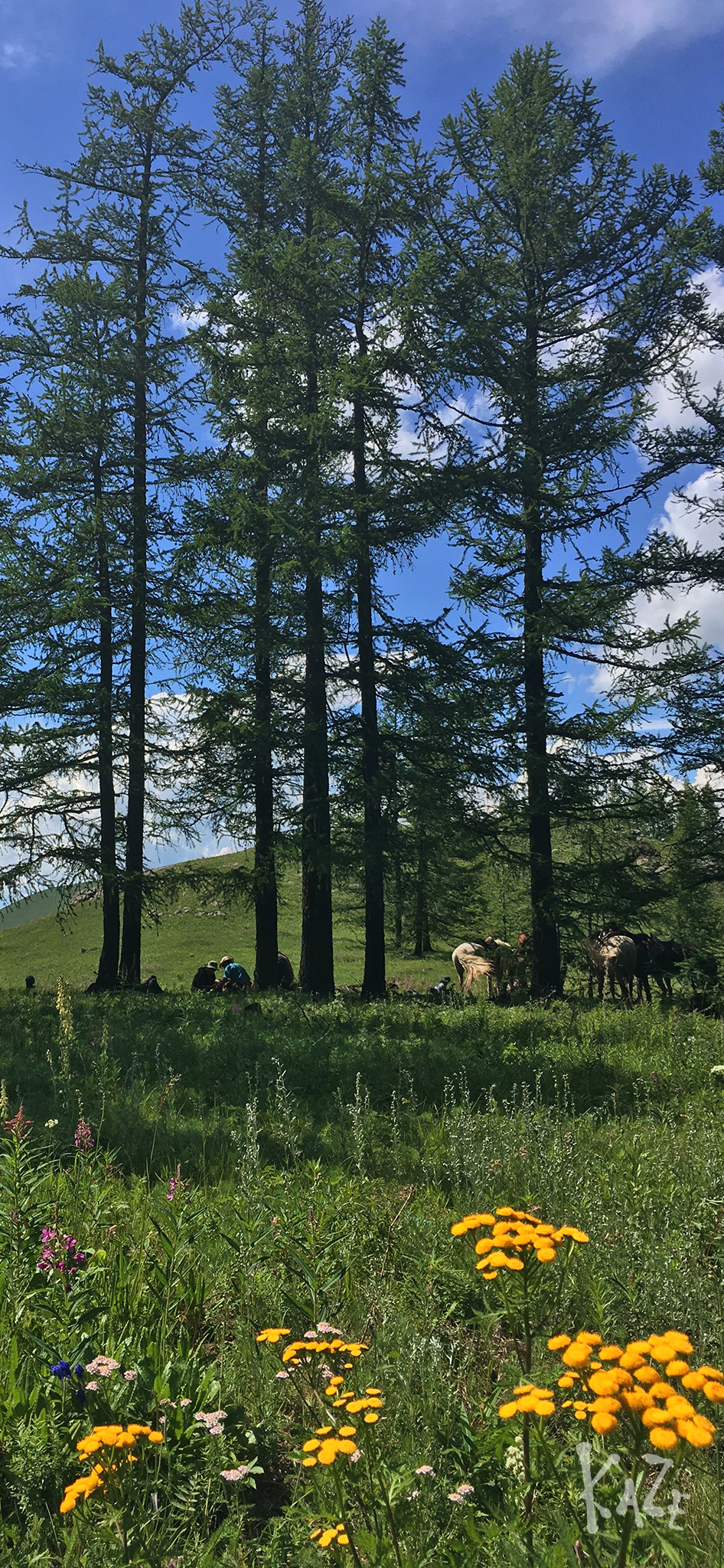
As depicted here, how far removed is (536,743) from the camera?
16766mm

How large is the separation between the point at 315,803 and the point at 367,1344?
12.3 metres

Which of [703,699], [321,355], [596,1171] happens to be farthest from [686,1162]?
[321,355]

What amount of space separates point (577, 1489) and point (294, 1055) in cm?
642

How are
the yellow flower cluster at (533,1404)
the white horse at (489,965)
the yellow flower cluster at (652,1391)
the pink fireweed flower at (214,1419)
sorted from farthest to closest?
the white horse at (489,965)
the pink fireweed flower at (214,1419)
the yellow flower cluster at (533,1404)
the yellow flower cluster at (652,1391)

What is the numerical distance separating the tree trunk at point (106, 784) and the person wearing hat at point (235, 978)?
2376mm

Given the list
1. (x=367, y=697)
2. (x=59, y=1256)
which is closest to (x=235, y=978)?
(x=367, y=697)

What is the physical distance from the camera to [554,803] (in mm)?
16719

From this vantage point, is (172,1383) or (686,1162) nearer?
(172,1383)

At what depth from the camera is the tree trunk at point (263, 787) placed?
16.2 m

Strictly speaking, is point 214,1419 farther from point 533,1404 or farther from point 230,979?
point 230,979

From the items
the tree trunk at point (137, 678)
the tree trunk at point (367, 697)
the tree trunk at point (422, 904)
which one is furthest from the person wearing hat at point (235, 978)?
the tree trunk at point (422, 904)

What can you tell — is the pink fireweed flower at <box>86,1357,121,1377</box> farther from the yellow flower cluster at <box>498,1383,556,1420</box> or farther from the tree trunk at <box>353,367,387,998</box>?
the tree trunk at <box>353,367,387,998</box>

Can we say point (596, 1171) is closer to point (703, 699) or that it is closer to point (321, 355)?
point (703, 699)

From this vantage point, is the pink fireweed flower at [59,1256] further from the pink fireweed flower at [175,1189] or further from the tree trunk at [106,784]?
the tree trunk at [106,784]
